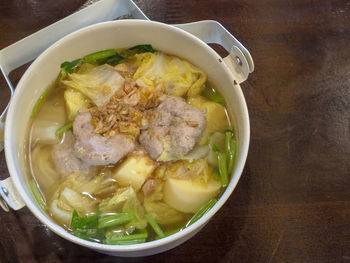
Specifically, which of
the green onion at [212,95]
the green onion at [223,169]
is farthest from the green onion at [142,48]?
the green onion at [223,169]

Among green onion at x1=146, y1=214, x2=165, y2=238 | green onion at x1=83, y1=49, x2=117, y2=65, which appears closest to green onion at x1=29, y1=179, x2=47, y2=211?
green onion at x1=146, y1=214, x2=165, y2=238

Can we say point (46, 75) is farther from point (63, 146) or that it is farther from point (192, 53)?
point (192, 53)

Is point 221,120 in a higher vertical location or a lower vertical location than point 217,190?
higher

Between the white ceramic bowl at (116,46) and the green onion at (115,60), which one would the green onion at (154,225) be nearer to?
the white ceramic bowl at (116,46)

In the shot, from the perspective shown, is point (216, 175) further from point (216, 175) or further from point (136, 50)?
point (136, 50)

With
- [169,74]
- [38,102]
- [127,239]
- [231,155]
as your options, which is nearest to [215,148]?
[231,155]

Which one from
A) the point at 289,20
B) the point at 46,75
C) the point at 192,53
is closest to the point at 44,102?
the point at 46,75
